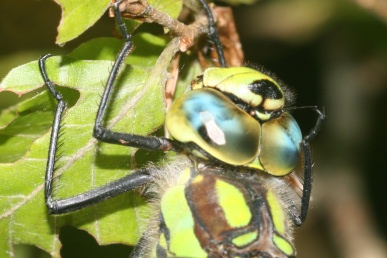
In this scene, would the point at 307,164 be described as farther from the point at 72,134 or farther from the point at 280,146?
the point at 72,134

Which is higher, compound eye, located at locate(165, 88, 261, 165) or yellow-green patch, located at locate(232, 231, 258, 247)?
compound eye, located at locate(165, 88, 261, 165)

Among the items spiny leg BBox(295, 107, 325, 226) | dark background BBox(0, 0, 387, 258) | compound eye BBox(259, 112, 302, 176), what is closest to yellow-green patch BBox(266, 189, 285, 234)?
compound eye BBox(259, 112, 302, 176)

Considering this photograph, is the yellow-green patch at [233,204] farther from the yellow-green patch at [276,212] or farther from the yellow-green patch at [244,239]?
the yellow-green patch at [276,212]

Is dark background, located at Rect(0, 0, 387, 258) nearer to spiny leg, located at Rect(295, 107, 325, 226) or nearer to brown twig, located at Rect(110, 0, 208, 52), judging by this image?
brown twig, located at Rect(110, 0, 208, 52)

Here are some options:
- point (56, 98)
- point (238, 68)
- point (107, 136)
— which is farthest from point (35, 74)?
point (238, 68)

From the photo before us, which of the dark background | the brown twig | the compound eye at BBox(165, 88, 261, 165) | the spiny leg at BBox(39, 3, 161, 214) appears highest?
the brown twig

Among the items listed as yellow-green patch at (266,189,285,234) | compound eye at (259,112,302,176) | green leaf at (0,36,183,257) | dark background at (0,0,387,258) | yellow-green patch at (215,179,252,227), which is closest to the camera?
yellow-green patch at (215,179,252,227)

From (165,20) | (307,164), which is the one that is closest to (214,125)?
(165,20)

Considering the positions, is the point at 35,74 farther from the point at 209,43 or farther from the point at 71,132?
the point at 209,43
